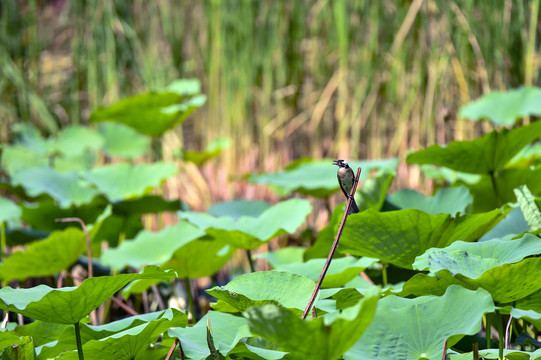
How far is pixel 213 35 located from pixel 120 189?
39.7 inches

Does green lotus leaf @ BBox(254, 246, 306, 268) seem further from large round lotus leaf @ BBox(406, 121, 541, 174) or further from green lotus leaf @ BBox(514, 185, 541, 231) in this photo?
green lotus leaf @ BBox(514, 185, 541, 231)

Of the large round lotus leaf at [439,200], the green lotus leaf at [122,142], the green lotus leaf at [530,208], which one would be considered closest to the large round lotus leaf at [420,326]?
the green lotus leaf at [530,208]

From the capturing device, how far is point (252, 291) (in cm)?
65

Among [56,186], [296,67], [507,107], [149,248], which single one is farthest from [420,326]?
[296,67]

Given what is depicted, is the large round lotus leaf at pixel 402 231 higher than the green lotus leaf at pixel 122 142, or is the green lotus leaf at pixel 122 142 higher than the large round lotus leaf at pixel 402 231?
the green lotus leaf at pixel 122 142

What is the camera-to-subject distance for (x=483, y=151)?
964 millimetres

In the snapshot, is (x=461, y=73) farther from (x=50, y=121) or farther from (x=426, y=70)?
(x=50, y=121)

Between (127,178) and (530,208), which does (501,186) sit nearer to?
(530,208)

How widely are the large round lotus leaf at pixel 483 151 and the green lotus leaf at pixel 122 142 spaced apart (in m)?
1.32

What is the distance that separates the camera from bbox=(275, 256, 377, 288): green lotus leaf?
774 millimetres

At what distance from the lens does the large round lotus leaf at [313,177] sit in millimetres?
1254

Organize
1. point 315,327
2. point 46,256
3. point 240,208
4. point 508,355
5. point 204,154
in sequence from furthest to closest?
point 204,154 < point 240,208 < point 46,256 < point 508,355 < point 315,327

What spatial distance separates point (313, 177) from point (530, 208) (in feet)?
1.99

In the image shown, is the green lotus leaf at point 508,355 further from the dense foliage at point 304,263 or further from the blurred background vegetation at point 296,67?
the blurred background vegetation at point 296,67
